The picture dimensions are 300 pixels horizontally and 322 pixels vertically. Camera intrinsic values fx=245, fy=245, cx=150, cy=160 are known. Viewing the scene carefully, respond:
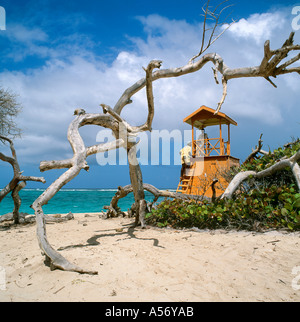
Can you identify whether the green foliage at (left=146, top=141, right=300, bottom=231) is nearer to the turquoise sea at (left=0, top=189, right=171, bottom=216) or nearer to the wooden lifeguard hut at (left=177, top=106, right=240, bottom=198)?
the wooden lifeguard hut at (left=177, top=106, right=240, bottom=198)

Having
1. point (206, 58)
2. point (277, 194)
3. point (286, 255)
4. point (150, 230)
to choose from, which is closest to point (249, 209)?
point (277, 194)

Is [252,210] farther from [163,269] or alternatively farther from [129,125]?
[129,125]

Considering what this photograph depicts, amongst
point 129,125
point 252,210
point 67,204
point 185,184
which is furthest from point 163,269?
point 67,204

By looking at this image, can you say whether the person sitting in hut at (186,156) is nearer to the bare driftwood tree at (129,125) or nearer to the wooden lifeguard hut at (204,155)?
the wooden lifeguard hut at (204,155)

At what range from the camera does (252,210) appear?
5133 millimetres

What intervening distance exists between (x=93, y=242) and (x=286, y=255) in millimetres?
3261

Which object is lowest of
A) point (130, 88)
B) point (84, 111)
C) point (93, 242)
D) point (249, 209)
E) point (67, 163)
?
point (93, 242)

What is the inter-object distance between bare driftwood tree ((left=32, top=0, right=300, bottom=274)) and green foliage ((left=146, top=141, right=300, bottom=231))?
0.82 meters

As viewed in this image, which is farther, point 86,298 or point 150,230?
point 150,230

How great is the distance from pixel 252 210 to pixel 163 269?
9.16ft

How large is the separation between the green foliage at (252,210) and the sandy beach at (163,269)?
0.40 m
